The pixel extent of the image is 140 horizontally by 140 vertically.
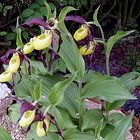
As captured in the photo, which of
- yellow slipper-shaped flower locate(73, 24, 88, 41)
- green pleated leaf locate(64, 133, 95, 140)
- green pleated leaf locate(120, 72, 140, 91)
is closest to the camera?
yellow slipper-shaped flower locate(73, 24, 88, 41)

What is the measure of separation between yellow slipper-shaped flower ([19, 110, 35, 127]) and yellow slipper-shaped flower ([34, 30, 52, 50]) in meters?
0.18

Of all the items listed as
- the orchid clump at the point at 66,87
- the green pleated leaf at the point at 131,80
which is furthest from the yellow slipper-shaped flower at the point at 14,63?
the green pleated leaf at the point at 131,80

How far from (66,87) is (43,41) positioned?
18 cm

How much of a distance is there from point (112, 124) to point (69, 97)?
194mm

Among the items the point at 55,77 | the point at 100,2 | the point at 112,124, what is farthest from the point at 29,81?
the point at 100,2

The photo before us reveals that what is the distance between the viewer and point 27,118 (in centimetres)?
126

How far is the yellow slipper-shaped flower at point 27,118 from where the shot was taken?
1.26 metres

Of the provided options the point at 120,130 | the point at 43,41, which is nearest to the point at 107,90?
the point at 120,130

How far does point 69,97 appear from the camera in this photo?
1.64 m

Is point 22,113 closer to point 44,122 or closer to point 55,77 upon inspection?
point 44,122

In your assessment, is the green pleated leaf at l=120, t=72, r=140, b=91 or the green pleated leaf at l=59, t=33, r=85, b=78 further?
the green pleated leaf at l=120, t=72, r=140, b=91

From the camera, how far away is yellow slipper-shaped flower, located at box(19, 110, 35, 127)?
4.14ft

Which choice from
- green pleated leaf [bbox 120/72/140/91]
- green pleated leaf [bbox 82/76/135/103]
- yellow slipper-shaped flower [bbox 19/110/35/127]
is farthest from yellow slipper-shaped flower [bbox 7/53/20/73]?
green pleated leaf [bbox 120/72/140/91]

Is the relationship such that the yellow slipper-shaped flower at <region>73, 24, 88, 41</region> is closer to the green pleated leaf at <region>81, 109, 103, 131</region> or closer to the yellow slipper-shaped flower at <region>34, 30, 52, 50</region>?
the yellow slipper-shaped flower at <region>34, 30, 52, 50</region>
